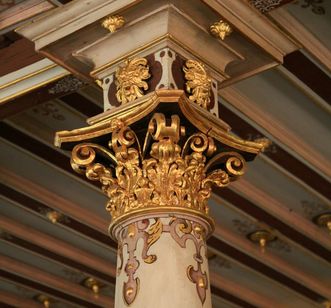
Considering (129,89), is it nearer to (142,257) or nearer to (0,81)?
(142,257)

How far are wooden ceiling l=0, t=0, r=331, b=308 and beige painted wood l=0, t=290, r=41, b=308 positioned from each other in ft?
0.04

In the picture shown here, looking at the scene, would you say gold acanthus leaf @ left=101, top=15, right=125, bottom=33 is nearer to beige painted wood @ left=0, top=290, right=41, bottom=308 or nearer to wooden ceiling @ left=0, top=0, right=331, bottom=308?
wooden ceiling @ left=0, top=0, right=331, bottom=308

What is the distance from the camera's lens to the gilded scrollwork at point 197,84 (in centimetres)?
447

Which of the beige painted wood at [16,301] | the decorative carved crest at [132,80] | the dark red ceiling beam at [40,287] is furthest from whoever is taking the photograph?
the beige painted wood at [16,301]

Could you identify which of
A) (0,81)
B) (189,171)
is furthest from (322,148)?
(189,171)

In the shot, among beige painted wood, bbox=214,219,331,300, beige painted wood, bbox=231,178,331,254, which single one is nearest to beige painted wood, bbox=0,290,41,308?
beige painted wood, bbox=214,219,331,300

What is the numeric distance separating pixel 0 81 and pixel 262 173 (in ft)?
9.91

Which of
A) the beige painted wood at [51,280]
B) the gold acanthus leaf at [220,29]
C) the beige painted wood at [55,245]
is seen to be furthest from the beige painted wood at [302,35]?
the beige painted wood at [51,280]

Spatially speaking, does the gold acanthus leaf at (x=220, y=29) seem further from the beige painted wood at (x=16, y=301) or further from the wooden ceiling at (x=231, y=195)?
the beige painted wood at (x=16, y=301)

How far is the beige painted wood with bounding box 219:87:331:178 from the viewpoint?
665 centimetres

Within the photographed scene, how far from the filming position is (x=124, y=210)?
166 inches

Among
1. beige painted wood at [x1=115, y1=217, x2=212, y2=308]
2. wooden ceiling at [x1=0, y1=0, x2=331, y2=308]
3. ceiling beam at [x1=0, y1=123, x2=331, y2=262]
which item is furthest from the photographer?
ceiling beam at [x1=0, y1=123, x2=331, y2=262]

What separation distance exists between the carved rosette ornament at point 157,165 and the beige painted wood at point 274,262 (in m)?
4.64

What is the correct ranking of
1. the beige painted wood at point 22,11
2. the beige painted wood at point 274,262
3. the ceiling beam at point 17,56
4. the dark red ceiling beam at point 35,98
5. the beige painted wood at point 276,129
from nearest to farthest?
the beige painted wood at point 22,11 → the ceiling beam at point 17,56 → the dark red ceiling beam at point 35,98 → the beige painted wood at point 276,129 → the beige painted wood at point 274,262
